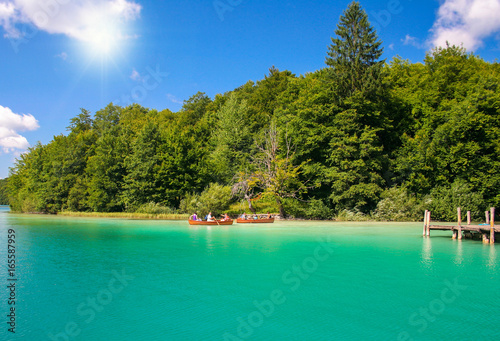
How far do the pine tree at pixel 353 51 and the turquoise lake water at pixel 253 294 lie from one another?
2684 cm

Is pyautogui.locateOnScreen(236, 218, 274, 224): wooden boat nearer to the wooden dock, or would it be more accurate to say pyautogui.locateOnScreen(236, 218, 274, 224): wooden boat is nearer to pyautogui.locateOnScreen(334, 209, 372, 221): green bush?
pyautogui.locateOnScreen(334, 209, 372, 221): green bush

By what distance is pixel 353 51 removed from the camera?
139 feet

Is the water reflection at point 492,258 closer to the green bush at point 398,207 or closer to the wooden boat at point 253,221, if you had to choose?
the green bush at point 398,207

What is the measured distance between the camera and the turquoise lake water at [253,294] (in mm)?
7863

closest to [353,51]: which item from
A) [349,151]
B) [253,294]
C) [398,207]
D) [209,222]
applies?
[349,151]

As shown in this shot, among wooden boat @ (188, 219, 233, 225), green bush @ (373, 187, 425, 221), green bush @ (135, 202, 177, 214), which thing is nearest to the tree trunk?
green bush @ (373, 187, 425, 221)

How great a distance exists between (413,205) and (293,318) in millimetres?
32716

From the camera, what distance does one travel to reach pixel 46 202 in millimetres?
63062

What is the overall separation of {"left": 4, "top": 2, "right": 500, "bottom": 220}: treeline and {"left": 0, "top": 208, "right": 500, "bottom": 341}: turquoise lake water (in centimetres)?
2031

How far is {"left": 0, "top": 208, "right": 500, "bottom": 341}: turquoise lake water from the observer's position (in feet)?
25.8

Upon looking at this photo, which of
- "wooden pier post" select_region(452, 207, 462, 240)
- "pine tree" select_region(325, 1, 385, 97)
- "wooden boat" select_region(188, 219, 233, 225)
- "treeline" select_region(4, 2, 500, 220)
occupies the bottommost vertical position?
"wooden boat" select_region(188, 219, 233, 225)

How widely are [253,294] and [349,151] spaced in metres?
31.1

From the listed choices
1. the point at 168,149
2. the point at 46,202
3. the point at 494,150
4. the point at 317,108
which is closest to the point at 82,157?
the point at 46,202

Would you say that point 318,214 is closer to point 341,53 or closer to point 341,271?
point 341,53
